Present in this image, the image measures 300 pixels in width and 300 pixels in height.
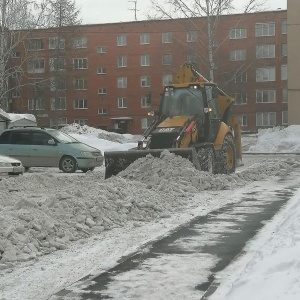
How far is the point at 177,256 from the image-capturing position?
26.9 feet

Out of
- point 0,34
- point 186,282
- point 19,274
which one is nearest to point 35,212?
point 19,274

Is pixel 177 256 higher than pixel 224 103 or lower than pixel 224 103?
lower

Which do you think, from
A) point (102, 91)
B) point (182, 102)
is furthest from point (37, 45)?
point (182, 102)

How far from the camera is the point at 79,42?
221ft

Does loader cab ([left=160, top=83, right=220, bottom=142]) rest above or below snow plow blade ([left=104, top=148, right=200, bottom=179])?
above

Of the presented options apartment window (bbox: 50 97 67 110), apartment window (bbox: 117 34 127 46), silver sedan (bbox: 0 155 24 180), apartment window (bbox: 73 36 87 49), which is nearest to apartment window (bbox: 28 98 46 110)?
apartment window (bbox: 50 97 67 110)

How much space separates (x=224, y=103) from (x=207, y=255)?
13.0 m

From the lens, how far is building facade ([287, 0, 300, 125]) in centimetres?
4850

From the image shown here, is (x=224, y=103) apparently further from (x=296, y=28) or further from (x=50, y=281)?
(x=296, y=28)

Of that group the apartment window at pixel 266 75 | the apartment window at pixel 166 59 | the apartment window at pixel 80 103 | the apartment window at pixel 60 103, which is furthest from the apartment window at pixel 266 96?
the apartment window at pixel 60 103

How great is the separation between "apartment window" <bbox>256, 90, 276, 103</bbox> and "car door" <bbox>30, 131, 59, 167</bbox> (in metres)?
50.6

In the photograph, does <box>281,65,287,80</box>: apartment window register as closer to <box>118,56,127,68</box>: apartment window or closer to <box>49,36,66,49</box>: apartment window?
<box>118,56,127,68</box>: apartment window

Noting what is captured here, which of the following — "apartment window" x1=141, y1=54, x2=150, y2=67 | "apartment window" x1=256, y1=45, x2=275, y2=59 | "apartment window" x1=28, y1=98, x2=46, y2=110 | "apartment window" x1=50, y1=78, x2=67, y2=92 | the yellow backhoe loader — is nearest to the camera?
the yellow backhoe loader

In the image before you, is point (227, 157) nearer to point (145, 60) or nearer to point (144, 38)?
point (145, 60)
